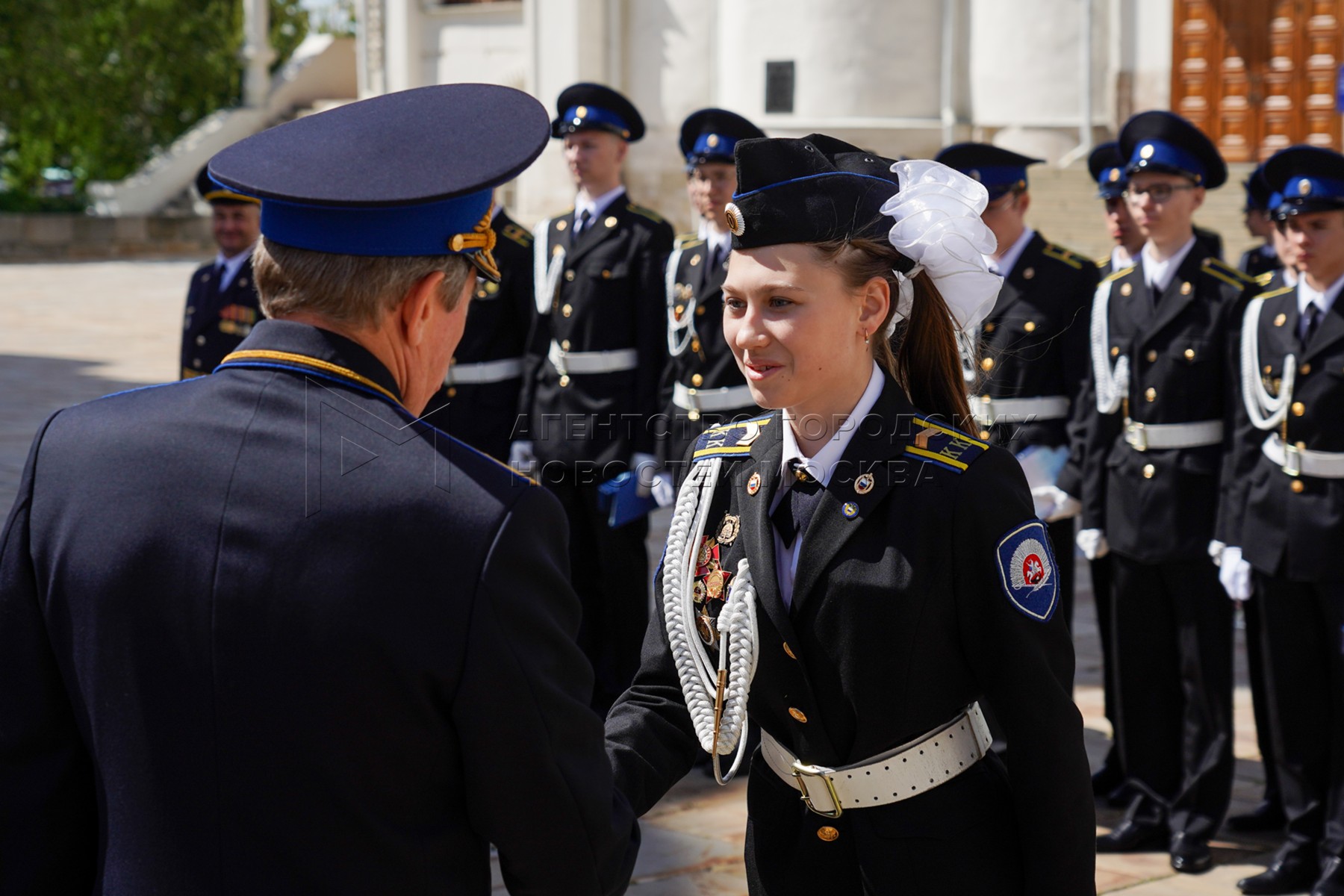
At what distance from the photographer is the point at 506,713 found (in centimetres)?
164

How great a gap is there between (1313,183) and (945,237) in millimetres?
2596

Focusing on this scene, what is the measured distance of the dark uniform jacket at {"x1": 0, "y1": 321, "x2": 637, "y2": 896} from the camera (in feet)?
5.29

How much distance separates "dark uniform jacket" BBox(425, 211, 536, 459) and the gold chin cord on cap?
444cm

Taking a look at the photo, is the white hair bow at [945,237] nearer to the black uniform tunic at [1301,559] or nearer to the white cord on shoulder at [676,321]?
the black uniform tunic at [1301,559]

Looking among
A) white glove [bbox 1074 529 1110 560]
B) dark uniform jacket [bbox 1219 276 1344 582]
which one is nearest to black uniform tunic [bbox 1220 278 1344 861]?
dark uniform jacket [bbox 1219 276 1344 582]

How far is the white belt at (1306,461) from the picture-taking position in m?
4.40

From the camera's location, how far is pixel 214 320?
6727 mm

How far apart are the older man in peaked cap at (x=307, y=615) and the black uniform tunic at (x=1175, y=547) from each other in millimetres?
3430

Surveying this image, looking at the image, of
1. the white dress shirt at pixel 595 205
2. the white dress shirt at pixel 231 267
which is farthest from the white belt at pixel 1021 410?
the white dress shirt at pixel 231 267

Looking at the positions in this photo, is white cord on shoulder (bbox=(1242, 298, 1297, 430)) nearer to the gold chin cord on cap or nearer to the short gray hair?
the gold chin cord on cap

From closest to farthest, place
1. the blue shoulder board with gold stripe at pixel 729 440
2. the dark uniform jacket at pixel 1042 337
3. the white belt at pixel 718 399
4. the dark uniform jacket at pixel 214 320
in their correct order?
the blue shoulder board with gold stripe at pixel 729 440
the dark uniform jacket at pixel 1042 337
the white belt at pixel 718 399
the dark uniform jacket at pixel 214 320

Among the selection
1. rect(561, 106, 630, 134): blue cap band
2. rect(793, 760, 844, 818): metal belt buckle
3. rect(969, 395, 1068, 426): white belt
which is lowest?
rect(793, 760, 844, 818): metal belt buckle

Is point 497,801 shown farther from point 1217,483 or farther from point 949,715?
point 1217,483

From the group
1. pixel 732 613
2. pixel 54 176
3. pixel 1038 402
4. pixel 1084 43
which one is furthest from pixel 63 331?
pixel 54 176
